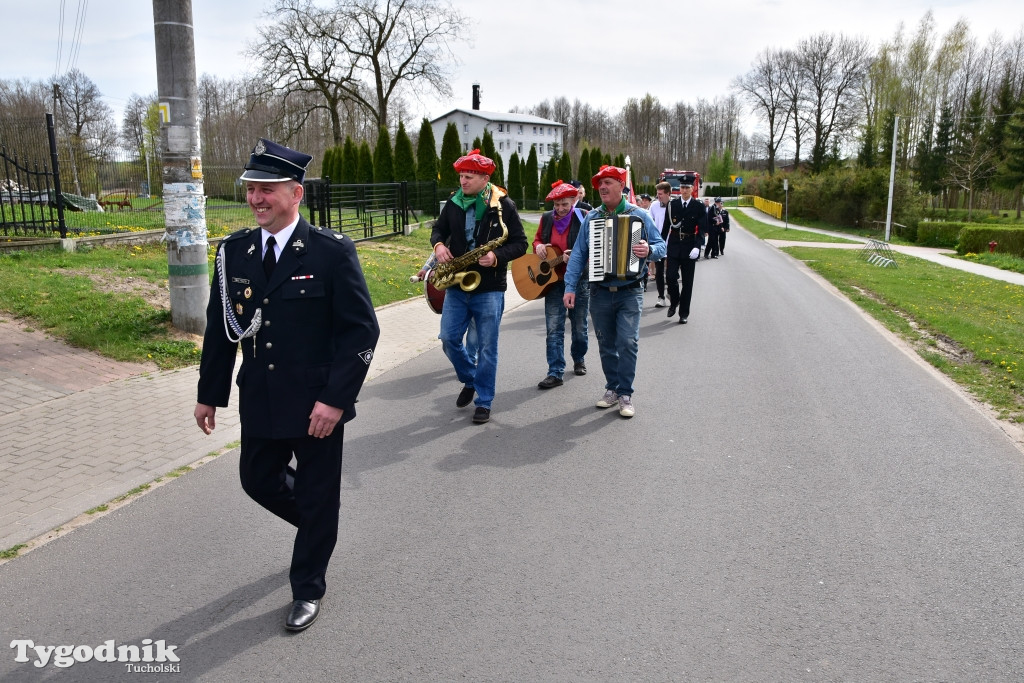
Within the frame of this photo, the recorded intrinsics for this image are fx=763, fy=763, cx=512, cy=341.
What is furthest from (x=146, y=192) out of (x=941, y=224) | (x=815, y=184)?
(x=815, y=184)

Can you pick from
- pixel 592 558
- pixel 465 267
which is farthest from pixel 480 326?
pixel 592 558

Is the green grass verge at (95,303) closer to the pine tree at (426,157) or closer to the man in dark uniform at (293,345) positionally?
the man in dark uniform at (293,345)

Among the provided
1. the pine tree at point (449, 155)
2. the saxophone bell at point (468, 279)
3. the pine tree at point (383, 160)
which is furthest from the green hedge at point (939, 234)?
the saxophone bell at point (468, 279)

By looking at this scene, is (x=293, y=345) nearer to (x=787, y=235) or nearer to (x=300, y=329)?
(x=300, y=329)

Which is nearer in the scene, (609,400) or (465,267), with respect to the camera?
(465,267)

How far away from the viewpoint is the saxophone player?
247 inches

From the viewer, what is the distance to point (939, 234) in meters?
36.7

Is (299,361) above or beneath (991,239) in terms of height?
above

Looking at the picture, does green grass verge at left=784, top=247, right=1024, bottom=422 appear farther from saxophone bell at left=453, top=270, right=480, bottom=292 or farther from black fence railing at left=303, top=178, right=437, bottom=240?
black fence railing at left=303, top=178, right=437, bottom=240

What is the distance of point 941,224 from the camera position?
36812mm

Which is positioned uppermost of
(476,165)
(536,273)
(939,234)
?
(476,165)

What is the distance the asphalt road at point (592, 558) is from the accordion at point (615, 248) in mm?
1238

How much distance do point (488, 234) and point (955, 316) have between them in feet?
32.2

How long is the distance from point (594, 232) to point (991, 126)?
193 ft
